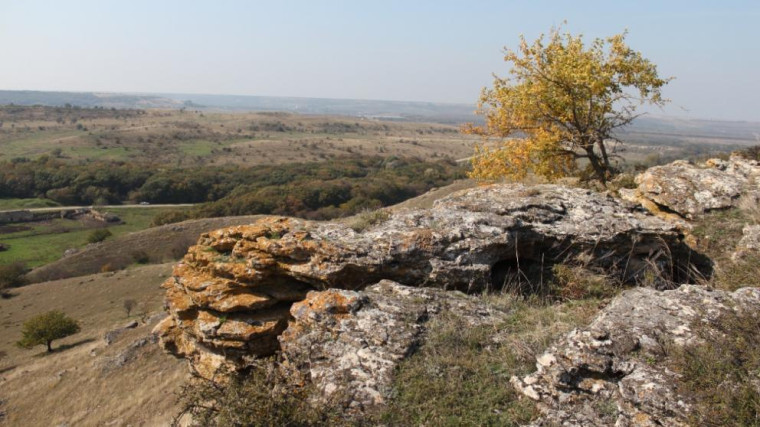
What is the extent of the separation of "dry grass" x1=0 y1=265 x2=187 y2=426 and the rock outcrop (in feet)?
18.5

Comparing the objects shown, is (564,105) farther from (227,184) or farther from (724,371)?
(227,184)

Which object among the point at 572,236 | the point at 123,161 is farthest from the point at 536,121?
the point at 123,161

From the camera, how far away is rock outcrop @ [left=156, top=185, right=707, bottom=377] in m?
7.57

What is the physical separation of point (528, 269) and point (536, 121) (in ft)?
27.9

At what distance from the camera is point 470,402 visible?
470cm

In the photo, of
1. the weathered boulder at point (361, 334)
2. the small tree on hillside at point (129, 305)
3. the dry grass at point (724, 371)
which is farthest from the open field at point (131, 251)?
the dry grass at point (724, 371)

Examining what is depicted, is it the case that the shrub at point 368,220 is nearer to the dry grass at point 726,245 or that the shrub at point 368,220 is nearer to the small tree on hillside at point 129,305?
the dry grass at point 726,245

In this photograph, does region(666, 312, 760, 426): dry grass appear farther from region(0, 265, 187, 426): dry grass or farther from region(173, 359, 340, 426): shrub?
region(0, 265, 187, 426): dry grass

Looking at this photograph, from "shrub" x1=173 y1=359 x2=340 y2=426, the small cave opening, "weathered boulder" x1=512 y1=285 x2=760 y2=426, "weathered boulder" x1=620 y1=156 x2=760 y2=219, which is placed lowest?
"shrub" x1=173 y1=359 x2=340 y2=426

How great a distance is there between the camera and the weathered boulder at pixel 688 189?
946 centimetres

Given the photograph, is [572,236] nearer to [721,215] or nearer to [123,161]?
[721,215]

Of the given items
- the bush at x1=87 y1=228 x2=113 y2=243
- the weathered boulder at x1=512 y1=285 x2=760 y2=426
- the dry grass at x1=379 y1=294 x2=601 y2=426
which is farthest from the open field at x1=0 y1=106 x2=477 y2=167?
the weathered boulder at x1=512 y1=285 x2=760 y2=426

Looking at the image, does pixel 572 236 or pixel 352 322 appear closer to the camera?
pixel 352 322

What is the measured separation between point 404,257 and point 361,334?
2.09m
